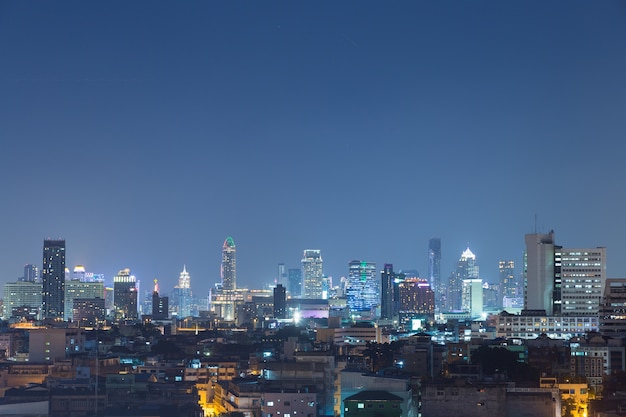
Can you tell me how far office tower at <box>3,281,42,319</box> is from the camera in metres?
105

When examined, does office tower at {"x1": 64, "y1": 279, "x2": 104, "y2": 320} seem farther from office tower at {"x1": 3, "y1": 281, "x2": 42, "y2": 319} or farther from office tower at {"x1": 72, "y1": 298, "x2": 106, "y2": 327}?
office tower at {"x1": 72, "y1": 298, "x2": 106, "y2": 327}

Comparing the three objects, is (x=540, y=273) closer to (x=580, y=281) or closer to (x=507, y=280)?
(x=580, y=281)

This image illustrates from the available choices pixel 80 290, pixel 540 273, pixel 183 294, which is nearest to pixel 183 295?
pixel 183 294

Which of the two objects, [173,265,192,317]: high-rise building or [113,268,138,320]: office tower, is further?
[173,265,192,317]: high-rise building

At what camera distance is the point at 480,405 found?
29.0 meters

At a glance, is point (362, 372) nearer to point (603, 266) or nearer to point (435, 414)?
point (435, 414)

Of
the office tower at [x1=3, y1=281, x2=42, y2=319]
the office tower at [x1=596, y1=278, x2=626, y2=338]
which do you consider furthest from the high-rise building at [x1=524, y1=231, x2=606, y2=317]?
the office tower at [x1=3, y1=281, x2=42, y2=319]

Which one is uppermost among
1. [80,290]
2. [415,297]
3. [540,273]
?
[540,273]

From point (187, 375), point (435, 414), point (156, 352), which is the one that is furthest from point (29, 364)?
point (435, 414)

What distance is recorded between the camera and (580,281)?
189 feet

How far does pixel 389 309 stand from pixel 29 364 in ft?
221

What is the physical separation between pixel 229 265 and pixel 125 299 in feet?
87.6

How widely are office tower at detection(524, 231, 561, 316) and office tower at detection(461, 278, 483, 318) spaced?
146 feet

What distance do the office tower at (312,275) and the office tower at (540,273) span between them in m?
77.2
